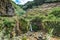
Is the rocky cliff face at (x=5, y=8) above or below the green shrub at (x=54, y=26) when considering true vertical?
above

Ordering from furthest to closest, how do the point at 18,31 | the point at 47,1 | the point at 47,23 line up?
1. the point at 47,1
2. the point at 47,23
3. the point at 18,31

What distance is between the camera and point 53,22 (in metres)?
13.1

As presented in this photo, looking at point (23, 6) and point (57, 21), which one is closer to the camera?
point (57, 21)

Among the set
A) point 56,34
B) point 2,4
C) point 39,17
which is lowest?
point 56,34

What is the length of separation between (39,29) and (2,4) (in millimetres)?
5054

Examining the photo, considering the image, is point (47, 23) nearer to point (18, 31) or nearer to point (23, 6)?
point (18, 31)

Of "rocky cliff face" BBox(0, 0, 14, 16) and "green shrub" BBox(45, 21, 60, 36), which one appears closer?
"rocky cliff face" BBox(0, 0, 14, 16)

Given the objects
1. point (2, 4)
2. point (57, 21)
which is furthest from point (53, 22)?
point (2, 4)

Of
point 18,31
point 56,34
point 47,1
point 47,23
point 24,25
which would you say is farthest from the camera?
point 47,1

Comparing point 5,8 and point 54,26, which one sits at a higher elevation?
point 5,8

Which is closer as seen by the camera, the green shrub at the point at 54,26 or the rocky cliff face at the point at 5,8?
the rocky cliff face at the point at 5,8

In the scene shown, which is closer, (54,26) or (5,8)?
(5,8)

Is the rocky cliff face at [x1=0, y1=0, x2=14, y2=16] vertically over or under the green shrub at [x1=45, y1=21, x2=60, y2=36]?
over

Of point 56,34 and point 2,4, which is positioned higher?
point 2,4
